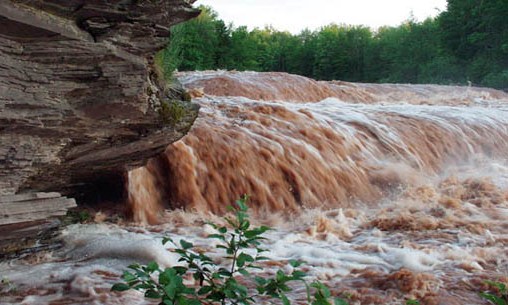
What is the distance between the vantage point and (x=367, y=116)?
9164mm

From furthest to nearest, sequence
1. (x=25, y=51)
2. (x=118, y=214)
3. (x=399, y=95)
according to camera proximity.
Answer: (x=399, y=95), (x=118, y=214), (x=25, y=51)

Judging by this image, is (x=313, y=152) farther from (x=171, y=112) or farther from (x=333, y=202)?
(x=171, y=112)

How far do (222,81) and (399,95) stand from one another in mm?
7322

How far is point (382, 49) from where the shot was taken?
35.0 metres

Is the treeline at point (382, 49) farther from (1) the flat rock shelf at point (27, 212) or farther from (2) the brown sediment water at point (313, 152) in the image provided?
(1) the flat rock shelf at point (27, 212)

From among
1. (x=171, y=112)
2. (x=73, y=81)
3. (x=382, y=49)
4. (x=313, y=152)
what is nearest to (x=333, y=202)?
(x=313, y=152)

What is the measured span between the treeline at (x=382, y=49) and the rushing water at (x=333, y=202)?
48.3 ft

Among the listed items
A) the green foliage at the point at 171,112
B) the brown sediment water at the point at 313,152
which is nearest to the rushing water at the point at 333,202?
the brown sediment water at the point at 313,152

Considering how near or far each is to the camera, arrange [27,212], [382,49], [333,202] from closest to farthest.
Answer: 1. [27,212]
2. [333,202]
3. [382,49]

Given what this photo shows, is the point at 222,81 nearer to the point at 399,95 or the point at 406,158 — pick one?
the point at 406,158

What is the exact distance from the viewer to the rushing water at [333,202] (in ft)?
11.7

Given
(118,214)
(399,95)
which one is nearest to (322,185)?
(118,214)

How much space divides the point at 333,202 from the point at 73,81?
149 inches

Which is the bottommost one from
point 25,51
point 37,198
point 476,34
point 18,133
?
point 37,198
